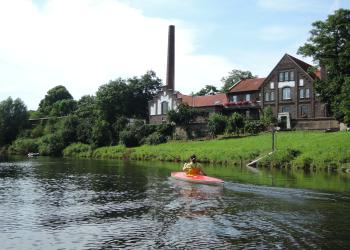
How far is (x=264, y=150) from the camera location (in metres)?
63.1

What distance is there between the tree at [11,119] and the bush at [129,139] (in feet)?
142

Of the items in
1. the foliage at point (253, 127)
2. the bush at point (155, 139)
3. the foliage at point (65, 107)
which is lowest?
the bush at point (155, 139)

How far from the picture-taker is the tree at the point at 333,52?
5856 cm

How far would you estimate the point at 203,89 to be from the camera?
12862 centimetres

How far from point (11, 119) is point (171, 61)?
48.2 meters

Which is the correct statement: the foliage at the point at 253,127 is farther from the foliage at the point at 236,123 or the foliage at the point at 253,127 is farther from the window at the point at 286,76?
the window at the point at 286,76

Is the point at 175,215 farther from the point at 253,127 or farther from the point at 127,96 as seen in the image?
the point at 127,96

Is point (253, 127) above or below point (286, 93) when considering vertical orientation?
below

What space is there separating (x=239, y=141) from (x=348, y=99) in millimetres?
21352

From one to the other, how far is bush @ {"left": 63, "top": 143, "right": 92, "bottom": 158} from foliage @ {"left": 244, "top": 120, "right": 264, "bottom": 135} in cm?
3067

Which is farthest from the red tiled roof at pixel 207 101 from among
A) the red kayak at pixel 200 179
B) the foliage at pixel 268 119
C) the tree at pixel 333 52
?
the red kayak at pixel 200 179

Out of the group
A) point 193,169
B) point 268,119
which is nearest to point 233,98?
point 268,119

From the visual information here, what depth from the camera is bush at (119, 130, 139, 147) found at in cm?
8847

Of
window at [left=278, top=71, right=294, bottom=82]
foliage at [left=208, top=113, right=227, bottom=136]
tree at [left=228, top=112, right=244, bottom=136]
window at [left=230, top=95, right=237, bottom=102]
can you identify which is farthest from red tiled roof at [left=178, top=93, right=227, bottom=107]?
window at [left=278, top=71, right=294, bottom=82]
